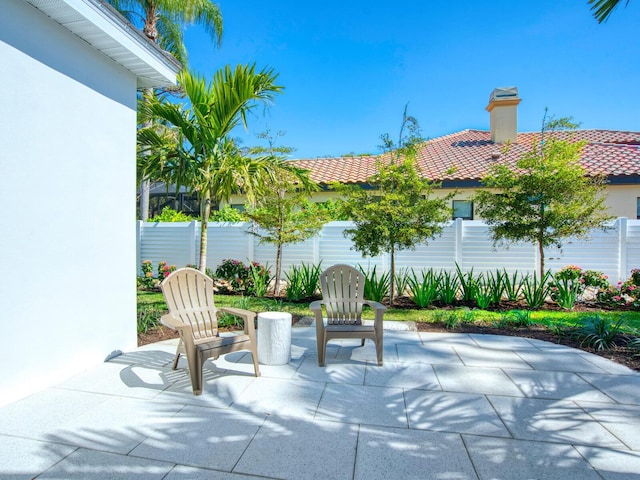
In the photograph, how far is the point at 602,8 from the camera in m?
3.11

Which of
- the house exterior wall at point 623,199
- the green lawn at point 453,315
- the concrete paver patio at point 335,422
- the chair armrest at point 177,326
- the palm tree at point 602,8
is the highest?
the palm tree at point 602,8

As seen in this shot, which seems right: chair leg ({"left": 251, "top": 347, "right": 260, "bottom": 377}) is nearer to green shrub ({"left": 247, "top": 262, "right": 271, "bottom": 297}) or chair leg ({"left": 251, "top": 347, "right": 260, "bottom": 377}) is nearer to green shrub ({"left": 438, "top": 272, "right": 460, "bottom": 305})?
green shrub ({"left": 247, "top": 262, "right": 271, "bottom": 297})

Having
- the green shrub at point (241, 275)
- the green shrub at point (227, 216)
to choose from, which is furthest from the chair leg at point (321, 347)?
the green shrub at point (227, 216)

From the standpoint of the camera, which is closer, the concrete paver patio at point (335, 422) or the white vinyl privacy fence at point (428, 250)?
the concrete paver patio at point (335, 422)

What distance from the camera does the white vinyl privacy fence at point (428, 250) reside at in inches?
334

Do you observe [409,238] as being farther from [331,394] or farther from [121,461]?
[121,461]

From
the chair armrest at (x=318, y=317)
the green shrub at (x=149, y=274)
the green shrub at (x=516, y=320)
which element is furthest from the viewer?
the green shrub at (x=149, y=274)

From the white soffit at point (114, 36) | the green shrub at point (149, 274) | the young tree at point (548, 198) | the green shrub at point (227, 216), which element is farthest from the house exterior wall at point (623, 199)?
the green shrub at point (149, 274)

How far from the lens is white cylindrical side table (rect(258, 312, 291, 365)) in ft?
13.4

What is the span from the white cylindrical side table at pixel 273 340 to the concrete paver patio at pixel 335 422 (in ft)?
0.49

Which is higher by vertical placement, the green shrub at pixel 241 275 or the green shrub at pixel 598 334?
the green shrub at pixel 241 275

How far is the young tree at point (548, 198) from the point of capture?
7.01 meters

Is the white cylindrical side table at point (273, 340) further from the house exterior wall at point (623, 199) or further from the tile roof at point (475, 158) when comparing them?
the house exterior wall at point (623, 199)

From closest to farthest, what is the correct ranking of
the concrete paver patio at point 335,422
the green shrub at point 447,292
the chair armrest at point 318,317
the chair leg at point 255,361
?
the concrete paver patio at point 335,422 → the chair leg at point 255,361 → the chair armrest at point 318,317 → the green shrub at point 447,292
